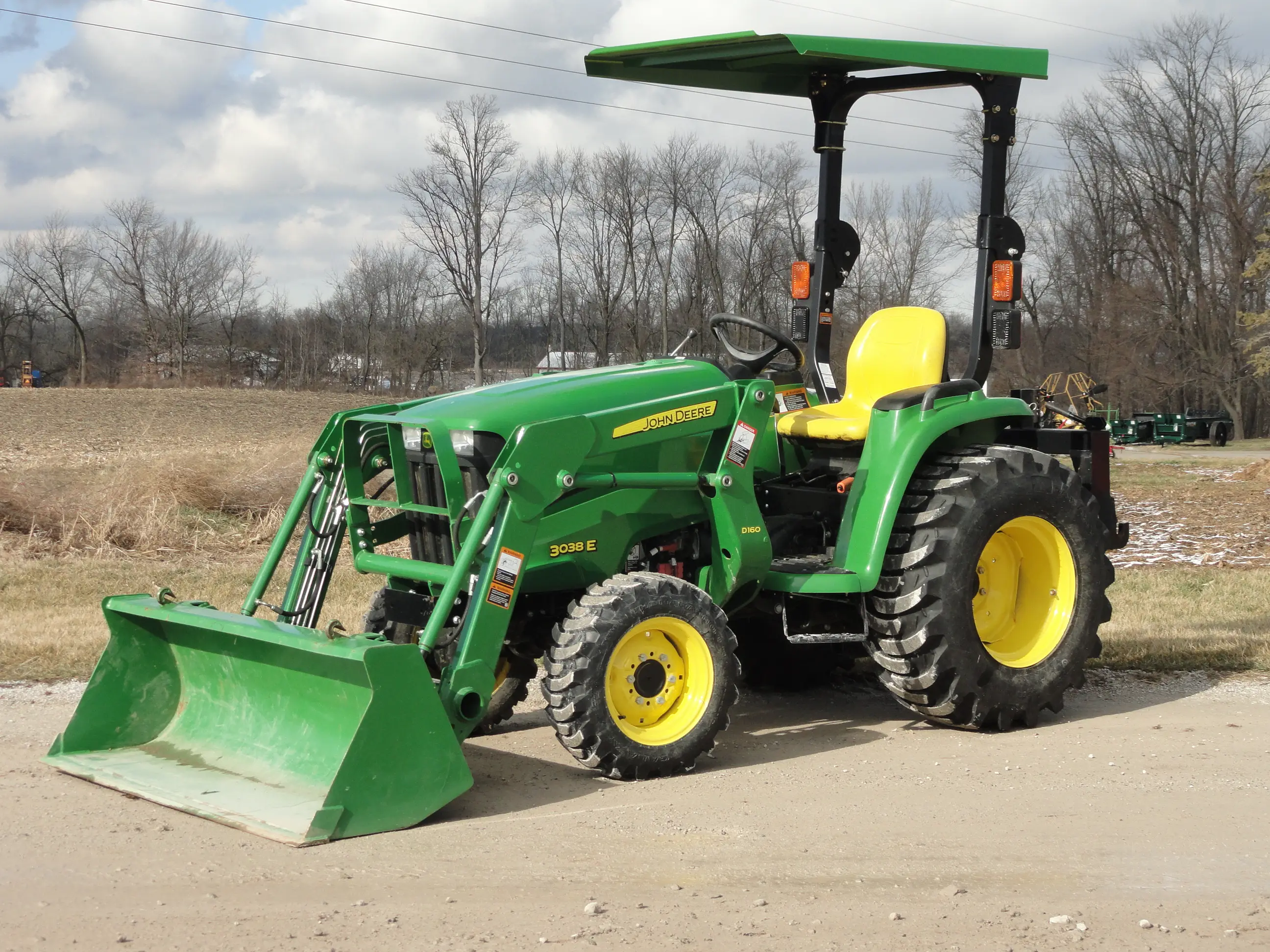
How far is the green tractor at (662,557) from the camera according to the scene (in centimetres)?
465

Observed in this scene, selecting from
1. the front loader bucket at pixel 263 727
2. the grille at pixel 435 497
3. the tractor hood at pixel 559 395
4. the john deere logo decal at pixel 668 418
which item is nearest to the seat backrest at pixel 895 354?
the tractor hood at pixel 559 395

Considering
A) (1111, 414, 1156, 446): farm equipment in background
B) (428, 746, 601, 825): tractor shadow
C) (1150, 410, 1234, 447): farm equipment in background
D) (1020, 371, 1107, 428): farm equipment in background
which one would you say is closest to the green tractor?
(428, 746, 601, 825): tractor shadow

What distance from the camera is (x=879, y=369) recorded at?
6.23 metres

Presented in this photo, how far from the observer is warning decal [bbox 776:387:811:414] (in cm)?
632

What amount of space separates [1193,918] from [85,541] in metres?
10.3

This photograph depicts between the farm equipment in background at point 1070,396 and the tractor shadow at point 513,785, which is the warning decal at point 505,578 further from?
the farm equipment in background at point 1070,396

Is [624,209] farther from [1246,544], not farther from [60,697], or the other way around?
[60,697]

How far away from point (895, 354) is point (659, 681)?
212 centimetres

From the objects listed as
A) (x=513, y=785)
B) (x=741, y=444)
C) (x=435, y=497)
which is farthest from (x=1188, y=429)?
(x=513, y=785)

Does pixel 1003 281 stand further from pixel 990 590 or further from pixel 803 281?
pixel 990 590

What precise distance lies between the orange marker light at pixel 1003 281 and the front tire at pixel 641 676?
2.02m

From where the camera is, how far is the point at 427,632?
457 centimetres

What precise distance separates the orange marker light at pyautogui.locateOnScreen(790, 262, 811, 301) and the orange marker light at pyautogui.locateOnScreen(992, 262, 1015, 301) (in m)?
1.03

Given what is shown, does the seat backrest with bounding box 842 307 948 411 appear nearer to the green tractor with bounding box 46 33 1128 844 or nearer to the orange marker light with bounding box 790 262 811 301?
the green tractor with bounding box 46 33 1128 844
